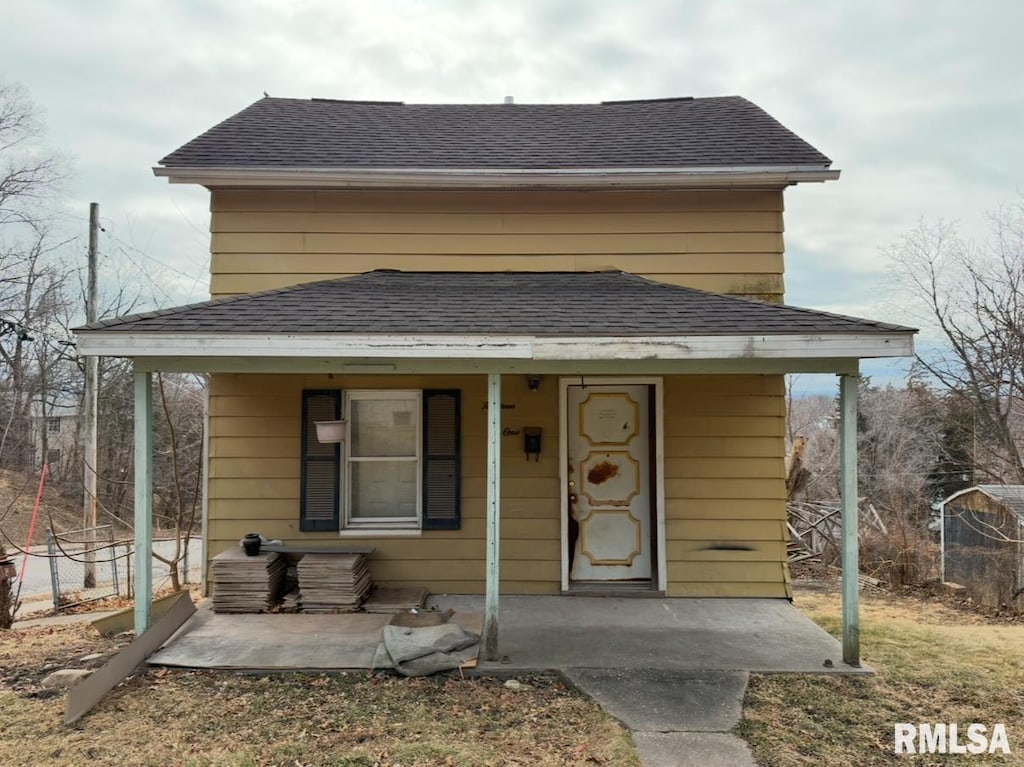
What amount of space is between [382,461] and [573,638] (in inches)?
96.7

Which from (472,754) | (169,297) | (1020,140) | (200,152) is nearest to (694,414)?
(472,754)

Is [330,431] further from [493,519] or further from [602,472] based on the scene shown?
[602,472]

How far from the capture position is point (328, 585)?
5.21 meters

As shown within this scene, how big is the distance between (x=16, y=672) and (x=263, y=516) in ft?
6.65

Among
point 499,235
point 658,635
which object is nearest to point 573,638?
point 658,635

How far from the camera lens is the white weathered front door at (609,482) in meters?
5.85

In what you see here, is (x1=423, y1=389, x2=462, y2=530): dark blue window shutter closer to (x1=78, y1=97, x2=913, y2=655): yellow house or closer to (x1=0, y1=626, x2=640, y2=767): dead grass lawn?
(x1=78, y1=97, x2=913, y2=655): yellow house

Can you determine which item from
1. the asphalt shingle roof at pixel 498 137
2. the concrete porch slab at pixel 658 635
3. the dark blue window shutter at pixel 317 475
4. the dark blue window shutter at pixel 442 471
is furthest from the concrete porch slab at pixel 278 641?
the asphalt shingle roof at pixel 498 137

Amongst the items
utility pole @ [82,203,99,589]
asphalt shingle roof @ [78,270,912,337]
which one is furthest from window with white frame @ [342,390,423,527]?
utility pole @ [82,203,99,589]

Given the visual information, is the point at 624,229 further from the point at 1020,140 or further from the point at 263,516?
the point at 1020,140

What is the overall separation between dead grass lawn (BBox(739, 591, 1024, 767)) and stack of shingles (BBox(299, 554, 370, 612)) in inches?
128

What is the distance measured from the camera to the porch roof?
13.2ft

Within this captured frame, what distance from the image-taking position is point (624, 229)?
5.93 metres

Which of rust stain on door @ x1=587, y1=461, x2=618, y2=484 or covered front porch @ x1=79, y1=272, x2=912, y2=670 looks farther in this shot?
rust stain on door @ x1=587, y1=461, x2=618, y2=484
